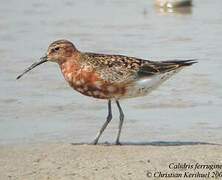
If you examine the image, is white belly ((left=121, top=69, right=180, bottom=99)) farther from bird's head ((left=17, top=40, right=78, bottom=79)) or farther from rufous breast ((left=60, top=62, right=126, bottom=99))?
bird's head ((left=17, top=40, right=78, bottom=79))

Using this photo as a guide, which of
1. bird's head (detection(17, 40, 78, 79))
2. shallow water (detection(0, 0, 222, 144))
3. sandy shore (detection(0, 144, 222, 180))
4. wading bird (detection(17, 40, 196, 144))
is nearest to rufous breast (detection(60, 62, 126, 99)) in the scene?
wading bird (detection(17, 40, 196, 144))

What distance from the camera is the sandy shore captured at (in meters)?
8.51

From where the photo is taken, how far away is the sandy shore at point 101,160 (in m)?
8.51

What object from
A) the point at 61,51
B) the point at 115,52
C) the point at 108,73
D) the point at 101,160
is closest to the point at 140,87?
the point at 108,73

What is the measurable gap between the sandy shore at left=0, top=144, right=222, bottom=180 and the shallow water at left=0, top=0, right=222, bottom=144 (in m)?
0.87

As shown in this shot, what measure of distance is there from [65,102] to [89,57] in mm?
2147

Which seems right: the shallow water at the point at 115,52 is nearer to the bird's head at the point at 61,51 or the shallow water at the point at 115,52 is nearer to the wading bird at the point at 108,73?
the wading bird at the point at 108,73

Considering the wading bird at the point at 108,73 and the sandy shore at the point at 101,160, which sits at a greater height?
the wading bird at the point at 108,73

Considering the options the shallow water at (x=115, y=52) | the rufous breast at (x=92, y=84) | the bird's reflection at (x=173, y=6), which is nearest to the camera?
the rufous breast at (x=92, y=84)

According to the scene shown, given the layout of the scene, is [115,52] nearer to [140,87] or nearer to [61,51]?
[61,51]

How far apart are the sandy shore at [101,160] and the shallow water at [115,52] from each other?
869 mm

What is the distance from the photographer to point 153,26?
18.1 meters

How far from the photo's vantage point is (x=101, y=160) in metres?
9.16

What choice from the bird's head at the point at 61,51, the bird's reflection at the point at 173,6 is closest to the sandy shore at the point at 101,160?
the bird's head at the point at 61,51
